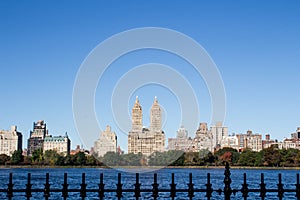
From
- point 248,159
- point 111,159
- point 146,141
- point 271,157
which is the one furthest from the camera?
point 146,141

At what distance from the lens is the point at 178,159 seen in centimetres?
16725

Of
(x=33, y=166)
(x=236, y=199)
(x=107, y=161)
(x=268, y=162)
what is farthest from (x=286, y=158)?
(x=236, y=199)

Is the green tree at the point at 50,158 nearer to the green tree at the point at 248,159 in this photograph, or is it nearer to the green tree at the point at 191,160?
the green tree at the point at 191,160

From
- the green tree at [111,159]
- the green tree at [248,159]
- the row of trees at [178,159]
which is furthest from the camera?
the green tree at [111,159]

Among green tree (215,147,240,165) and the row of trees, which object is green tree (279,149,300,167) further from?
green tree (215,147,240,165)

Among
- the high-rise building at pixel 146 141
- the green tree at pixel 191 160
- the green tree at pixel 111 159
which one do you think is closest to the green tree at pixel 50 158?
the green tree at pixel 111 159

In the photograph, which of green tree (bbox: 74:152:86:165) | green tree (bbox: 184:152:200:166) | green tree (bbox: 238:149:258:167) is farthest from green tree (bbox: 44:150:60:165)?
green tree (bbox: 238:149:258:167)

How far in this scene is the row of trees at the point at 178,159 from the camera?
153375 mm

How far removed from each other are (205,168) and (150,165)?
2028 cm

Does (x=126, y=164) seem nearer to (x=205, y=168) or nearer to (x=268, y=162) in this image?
(x=205, y=168)

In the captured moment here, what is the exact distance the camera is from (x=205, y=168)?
556 feet

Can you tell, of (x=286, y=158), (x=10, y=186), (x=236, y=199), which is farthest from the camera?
(x=286, y=158)

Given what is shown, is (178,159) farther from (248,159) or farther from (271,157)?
(271,157)

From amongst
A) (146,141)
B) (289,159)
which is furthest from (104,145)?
(289,159)
